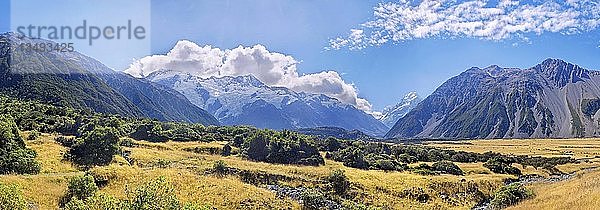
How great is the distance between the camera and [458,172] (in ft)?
267

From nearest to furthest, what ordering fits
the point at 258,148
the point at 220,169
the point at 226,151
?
the point at 220,169 → the point at 258,148 → the point at 226,151

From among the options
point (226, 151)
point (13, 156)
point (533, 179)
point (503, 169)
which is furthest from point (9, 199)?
point (503, 169)

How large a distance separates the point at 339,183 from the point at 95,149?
31518mm

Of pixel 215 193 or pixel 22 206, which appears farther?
pixel 215 193

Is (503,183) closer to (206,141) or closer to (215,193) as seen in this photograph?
(215,193)

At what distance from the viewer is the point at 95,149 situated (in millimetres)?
61188

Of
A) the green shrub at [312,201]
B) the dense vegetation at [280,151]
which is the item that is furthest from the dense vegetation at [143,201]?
the dense vegetation at [280,151]

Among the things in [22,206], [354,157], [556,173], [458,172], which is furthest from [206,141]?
[22,206]

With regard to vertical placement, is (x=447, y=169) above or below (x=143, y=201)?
Answer: below

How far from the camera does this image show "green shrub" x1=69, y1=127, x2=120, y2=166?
60094mm

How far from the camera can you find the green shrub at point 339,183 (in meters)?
57.3

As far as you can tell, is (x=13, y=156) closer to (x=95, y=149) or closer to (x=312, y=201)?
(x=95, y=149)

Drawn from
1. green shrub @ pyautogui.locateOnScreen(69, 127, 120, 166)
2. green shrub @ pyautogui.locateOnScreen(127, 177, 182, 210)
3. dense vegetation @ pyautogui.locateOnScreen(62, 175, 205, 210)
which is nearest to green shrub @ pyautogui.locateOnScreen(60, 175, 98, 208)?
dense vegetation @ pyautogui.locateOnScreen(62, 175, 205, 210)

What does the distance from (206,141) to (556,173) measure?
73.4 metres
